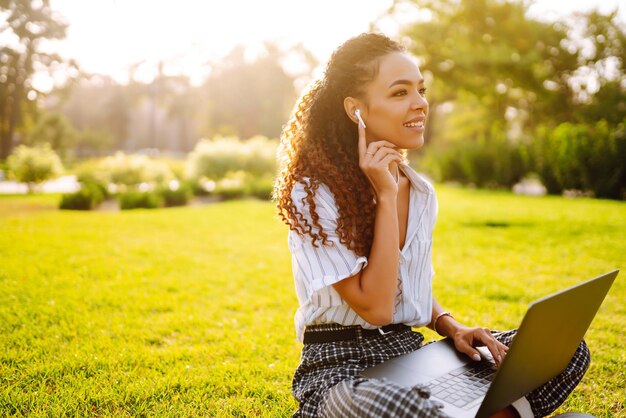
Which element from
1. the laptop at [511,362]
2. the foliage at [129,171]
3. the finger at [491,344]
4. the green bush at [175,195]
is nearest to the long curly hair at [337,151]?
the laptop at [511,362]

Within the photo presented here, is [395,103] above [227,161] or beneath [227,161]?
beneath

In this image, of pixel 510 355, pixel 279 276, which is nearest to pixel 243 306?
pixel 279 276

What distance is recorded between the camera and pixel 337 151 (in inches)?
86.4

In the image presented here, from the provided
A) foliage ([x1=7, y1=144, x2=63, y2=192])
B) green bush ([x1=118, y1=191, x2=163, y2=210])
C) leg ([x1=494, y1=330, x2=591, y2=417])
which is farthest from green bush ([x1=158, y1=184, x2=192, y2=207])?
leg ([x1=494, y1=330, x2=591, y2=417])

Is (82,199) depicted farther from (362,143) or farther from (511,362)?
(511,362)

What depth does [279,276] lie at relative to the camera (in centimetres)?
589

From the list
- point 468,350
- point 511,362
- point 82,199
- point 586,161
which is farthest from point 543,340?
point 586,161

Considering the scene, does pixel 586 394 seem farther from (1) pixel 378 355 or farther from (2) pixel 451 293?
(2) pixel 451 293

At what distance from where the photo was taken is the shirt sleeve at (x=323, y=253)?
75.9 inches

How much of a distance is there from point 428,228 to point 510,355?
41.5 inches

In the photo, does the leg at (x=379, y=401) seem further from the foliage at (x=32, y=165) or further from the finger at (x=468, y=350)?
the foliage at (x=32, y=165)

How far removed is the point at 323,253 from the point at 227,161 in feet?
53.4

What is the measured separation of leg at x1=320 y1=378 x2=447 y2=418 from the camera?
1.48 metres

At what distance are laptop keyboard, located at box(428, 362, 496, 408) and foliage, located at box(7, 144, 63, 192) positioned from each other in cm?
1619
